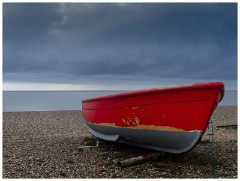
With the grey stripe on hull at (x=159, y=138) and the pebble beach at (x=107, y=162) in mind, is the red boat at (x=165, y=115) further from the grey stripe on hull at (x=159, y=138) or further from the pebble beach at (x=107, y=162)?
the pebble beach at (x=107, y=162)

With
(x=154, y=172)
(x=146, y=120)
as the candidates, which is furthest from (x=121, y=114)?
(x=154, y=172)

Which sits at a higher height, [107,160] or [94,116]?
[94,116]

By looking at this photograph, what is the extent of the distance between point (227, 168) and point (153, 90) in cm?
253

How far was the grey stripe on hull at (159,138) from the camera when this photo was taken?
7418 millimetres

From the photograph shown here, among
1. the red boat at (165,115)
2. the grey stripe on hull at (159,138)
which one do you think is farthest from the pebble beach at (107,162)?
the red boat at (165,115)

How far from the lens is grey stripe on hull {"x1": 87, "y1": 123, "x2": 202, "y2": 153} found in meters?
7.42

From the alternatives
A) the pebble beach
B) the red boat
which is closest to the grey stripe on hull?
the red boat

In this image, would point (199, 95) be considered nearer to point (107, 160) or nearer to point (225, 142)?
point (107, 160)

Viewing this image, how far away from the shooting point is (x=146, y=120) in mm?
8164

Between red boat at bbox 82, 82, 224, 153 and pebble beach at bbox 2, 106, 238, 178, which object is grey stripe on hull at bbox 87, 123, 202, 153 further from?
pebble beach at bbox 2, 106, 238, 178

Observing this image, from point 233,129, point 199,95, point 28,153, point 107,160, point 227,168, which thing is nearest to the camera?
point 199,95

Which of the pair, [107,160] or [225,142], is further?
[225,142]

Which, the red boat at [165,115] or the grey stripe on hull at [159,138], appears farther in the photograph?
the grey stripe on hull at [159,138]

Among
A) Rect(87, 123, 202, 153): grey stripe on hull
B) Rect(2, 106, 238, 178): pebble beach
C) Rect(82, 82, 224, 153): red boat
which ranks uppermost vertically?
Rect(82, 82, 224, 153): red boat
